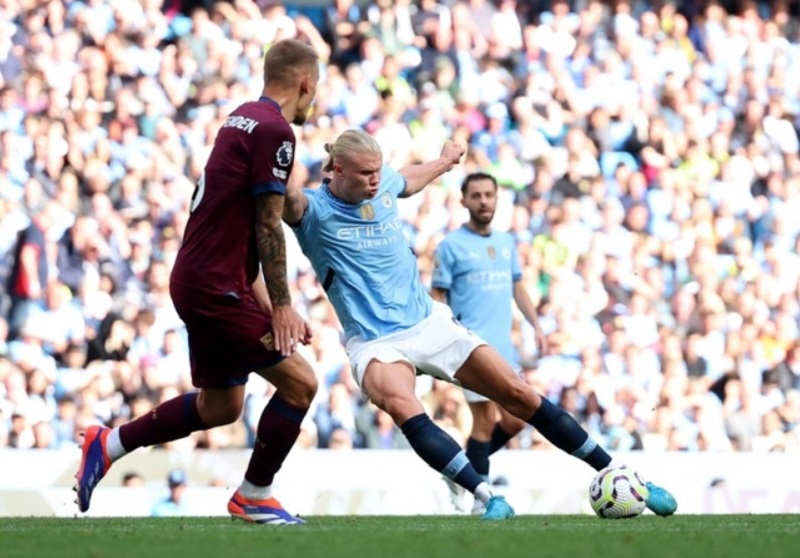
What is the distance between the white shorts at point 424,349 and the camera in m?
8.34

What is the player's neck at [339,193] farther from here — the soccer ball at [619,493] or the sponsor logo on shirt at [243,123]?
the soccer ball at [619,493]

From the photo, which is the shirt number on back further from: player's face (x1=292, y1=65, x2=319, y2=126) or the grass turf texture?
the grass turf texture

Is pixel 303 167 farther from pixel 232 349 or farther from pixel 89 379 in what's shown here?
pixel 232 349

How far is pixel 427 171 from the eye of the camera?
29.2ft

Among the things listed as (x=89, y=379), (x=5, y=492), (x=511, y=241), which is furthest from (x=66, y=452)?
(x=511, y=241)

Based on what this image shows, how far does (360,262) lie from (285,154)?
1.28m

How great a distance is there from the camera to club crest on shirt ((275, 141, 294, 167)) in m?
7.28

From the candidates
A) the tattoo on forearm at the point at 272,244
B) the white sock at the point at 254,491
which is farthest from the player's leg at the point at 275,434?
the tattoo on forearm at the point at 272,244

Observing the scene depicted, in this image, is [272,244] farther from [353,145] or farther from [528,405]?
[528,405]

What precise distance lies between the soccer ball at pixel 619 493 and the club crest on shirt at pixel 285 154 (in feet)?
8.15

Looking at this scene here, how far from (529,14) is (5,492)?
10.4 m

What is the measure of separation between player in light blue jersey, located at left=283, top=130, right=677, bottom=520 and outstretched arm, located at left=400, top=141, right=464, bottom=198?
26 centimetres

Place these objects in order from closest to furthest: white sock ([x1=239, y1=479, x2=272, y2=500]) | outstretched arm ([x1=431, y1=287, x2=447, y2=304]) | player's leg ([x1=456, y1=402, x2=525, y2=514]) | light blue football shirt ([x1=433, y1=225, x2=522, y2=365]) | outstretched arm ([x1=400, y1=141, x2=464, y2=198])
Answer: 1. white sock ([x1=239, y1=479, x2=272, y2=500])
2. outstretched arm ([x1=400, y1=141, x2=464, y2=198])
3. player's leg ([x1=456, y1=402, x2=525, y2=514])
4. light blue football shirt ([x1=433, y1=225, x2=522, y2=365])
5. outstretched arm ([x1=431, y1=287, x2=447, y2=304])

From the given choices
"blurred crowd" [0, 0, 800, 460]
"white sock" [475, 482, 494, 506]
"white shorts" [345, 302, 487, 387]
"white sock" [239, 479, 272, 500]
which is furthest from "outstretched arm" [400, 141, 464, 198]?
"blurred crowd" [0, 0, 800, 460]
